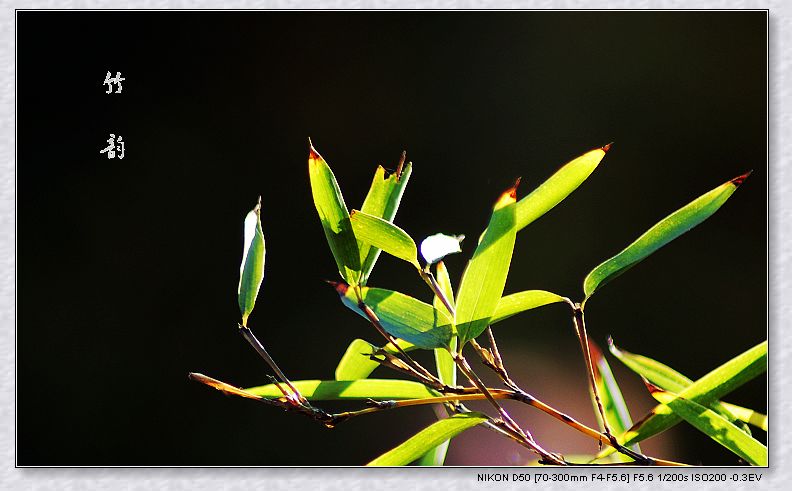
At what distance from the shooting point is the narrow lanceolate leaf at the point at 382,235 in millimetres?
472

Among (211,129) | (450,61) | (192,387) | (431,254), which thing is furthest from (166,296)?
(431,254)

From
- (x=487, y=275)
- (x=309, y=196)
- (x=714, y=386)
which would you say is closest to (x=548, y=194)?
(x=487, y=275)

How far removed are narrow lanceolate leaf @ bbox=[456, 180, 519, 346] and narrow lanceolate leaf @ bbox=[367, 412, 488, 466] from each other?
77mm

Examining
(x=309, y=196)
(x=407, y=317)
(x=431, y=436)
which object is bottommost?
(x=431, y=436)

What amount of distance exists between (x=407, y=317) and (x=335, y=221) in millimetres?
95

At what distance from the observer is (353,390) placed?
57 cm

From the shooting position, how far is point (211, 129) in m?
1.05

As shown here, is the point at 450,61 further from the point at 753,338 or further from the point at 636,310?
the point at 753,338

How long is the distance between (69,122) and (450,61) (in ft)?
1.98

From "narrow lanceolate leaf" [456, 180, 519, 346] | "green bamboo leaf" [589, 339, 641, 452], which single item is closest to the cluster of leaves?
"narrow lanceolate leaf" [456, 180, 519, 346]

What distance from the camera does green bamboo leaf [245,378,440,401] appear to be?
0.57m

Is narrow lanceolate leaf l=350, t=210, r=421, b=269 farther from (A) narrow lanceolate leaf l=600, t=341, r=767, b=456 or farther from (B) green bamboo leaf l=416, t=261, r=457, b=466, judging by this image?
(A) narrow lanceolate leaf l=600, t=341, r=767, b=456

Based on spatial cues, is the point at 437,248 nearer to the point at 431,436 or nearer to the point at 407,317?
the point at 407,317

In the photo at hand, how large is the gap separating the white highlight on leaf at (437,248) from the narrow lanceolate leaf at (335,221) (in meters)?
0.05
